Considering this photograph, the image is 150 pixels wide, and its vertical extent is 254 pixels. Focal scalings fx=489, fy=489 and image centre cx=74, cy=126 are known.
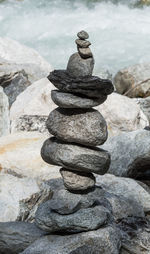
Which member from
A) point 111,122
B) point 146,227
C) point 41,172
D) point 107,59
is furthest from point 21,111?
point 107,59

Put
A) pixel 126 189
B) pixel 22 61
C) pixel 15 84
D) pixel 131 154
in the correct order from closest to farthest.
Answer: pixel 126 189, pixel 131 154, pixel 15 84, pixel 22 61

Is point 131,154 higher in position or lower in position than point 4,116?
higher

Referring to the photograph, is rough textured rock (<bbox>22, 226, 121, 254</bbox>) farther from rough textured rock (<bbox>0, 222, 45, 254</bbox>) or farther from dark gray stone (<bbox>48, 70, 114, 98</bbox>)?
dark gray stone (<bbox>48, 70, 114, 98</bbox>)

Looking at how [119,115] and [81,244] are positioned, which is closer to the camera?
[81,244]

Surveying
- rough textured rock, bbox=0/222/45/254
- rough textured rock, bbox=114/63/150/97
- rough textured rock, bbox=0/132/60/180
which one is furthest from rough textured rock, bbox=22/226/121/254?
rough textured rock, bbox=114/63/150/97

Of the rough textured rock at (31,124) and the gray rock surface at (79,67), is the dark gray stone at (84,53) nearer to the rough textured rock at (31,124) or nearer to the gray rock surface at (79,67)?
the gray rock surface at (79,67)

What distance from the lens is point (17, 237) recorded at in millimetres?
5504

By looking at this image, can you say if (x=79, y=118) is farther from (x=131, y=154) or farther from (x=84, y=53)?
(x=131, y=154)

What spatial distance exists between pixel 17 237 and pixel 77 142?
1.40m

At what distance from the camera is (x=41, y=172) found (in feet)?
25.6

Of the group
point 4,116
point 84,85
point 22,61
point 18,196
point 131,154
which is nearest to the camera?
point 84,85

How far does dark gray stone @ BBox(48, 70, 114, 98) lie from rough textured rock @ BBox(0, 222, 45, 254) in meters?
1.69

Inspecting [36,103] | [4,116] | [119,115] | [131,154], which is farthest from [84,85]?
[4,116]

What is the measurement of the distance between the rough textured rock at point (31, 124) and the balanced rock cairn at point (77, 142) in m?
4.64
